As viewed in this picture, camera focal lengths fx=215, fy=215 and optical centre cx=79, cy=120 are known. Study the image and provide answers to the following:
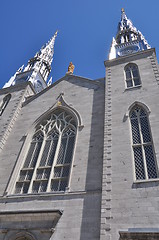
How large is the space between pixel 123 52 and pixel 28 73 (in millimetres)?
11035

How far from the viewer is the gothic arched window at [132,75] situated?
1420cm

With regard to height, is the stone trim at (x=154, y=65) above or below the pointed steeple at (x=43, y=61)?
below

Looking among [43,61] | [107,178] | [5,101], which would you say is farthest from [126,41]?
[107,178]

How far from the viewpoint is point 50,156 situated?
41.8 ft

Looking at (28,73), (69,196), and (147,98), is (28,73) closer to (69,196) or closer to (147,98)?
(147,98)

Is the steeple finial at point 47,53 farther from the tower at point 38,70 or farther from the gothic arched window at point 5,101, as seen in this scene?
the gothic arched window at point 5,101

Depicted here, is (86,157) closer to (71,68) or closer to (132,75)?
(132,75)

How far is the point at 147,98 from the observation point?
12258 mm

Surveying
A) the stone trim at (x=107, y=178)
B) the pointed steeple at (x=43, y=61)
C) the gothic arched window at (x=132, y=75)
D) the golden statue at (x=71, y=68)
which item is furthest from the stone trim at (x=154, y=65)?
the pointed steeple at (x=43, y=61)

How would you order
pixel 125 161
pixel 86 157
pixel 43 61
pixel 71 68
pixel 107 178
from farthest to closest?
pixel 43 61 < pixel 71 68 < pixel 86 157 < pixel 125 161 < pixel 107 178

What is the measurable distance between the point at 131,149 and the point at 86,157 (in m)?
2.45

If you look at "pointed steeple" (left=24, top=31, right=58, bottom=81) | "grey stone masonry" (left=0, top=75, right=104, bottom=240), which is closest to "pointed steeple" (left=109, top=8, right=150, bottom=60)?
"grey stone masonry" (left=0, top=75, right=104, bottom=240)

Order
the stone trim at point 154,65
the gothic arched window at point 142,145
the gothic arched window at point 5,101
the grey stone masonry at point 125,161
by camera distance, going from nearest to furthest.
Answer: the grey stone masonry at point 125,161
the gothic arched window at point 142,145
the stone trim at point 154,65
the gothic arched window at point 5,101

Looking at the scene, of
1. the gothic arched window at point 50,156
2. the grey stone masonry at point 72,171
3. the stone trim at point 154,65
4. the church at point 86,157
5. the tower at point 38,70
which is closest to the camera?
the church at point 86,157
